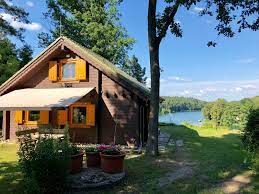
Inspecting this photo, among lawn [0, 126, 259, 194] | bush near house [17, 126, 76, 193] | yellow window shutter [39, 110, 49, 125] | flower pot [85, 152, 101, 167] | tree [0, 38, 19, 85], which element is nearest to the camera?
bush near house [17, 126, 76, 193]

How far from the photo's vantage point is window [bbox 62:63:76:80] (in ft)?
68.5

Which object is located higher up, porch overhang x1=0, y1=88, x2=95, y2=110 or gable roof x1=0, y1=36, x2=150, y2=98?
gable roof x1=0, y1=36, x2=150, y2=98

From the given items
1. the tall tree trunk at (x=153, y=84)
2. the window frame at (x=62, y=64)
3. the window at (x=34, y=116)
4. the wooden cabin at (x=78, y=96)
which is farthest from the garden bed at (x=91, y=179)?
the window at (x=34, y=116)

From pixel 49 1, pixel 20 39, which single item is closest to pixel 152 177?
pixel 20 39

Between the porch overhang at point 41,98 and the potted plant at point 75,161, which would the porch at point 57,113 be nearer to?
the porch overhang at point 41,98

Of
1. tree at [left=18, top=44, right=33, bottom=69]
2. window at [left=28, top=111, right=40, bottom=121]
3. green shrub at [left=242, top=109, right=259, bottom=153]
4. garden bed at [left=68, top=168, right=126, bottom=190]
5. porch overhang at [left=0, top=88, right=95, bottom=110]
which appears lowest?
garden bed at [left=68, top=168, right=126, bottom=190]

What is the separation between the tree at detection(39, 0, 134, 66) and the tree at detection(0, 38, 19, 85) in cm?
1157

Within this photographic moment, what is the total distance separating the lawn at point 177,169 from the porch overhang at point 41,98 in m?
2.53

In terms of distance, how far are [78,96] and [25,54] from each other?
18724mm

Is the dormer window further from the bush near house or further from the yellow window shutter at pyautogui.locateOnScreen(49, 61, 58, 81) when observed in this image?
the bush near house

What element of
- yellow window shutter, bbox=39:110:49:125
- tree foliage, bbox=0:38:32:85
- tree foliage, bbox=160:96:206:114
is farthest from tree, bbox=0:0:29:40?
tree foliage, bbox=160:96:206:114

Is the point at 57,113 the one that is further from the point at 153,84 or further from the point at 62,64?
the point at 153,84

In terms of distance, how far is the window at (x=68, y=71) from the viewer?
822 inches

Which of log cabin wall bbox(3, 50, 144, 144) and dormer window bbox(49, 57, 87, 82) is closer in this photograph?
log cabin wall bbox(3, 50, 144, 144)
